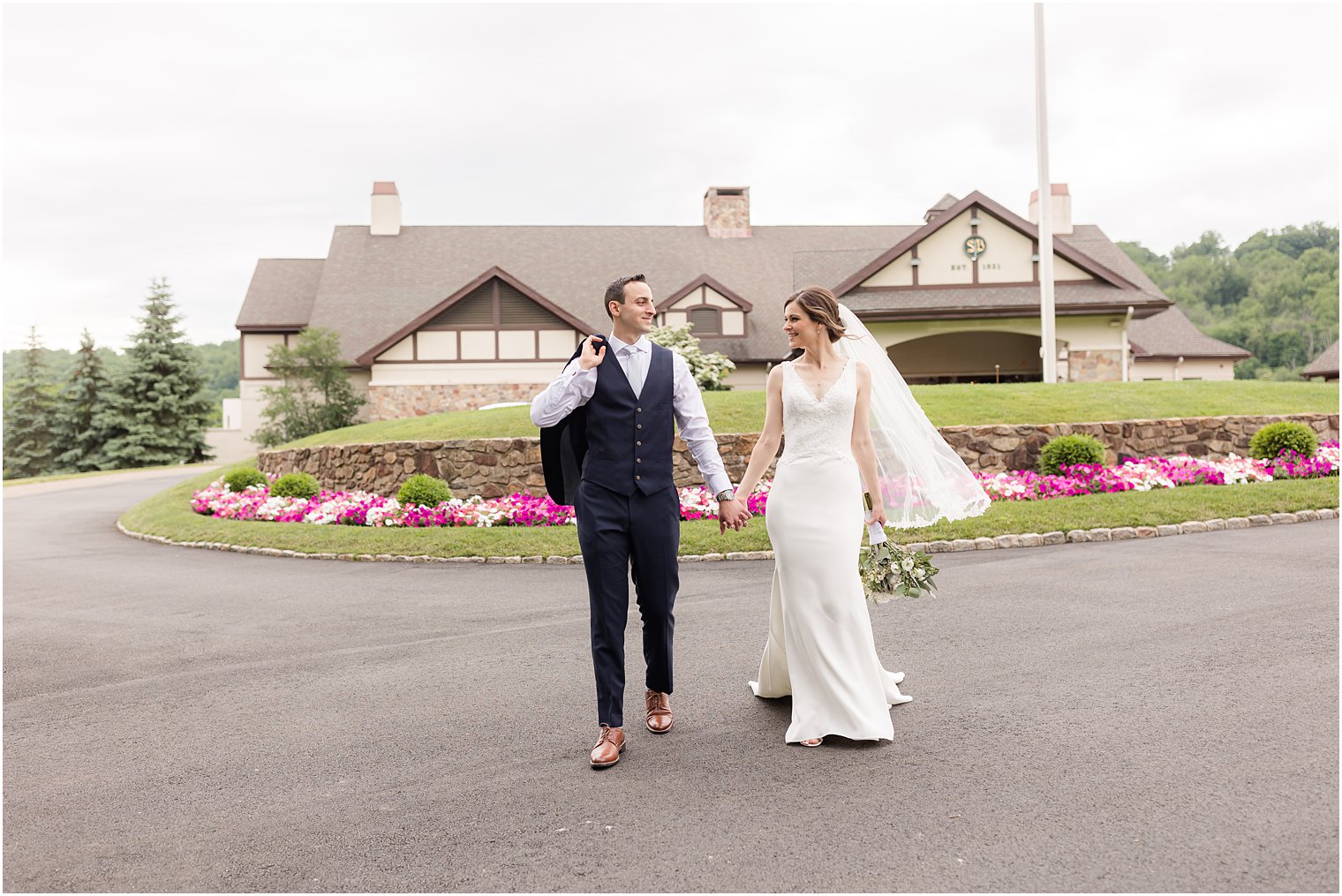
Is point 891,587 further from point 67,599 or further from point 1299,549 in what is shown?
point 67,599

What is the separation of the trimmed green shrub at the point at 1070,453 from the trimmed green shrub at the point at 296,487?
1251 centimetres

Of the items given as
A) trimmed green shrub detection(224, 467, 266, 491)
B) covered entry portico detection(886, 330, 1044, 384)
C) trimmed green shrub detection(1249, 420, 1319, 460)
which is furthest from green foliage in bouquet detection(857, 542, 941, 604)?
covered entry portico detection(886, 330, 1044, 384)

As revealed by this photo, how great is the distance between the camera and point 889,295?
87.0 feet

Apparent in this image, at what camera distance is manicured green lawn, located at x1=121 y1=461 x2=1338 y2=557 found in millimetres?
12258

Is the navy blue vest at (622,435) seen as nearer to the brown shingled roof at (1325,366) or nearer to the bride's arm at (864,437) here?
the bride's arm at (864,437)

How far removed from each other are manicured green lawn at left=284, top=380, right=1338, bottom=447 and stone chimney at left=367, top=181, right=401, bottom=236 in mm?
18872

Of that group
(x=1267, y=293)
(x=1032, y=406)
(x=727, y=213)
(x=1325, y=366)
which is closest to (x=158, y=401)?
(x=727, y=213)

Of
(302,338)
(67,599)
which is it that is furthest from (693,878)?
(302,338)

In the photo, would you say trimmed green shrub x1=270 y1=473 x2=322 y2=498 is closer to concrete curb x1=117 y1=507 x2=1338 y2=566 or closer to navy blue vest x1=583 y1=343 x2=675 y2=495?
concrete curb x1=117 y1=507 x2=1338 y2=566

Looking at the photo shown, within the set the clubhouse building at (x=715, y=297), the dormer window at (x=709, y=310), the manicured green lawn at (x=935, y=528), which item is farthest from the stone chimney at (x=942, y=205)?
the manicured green lawn at (x=935, y=528)

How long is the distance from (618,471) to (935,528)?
8340 millimetres

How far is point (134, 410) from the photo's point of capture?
4166 centimetres

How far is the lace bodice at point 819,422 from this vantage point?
5.33 metres

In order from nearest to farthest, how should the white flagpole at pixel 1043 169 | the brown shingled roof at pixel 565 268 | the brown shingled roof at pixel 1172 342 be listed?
the white flagpole at pixel 1043 169 → the brown shingled roof at pixel 565 268 → the brown shingled roof at pixel 1172 342
